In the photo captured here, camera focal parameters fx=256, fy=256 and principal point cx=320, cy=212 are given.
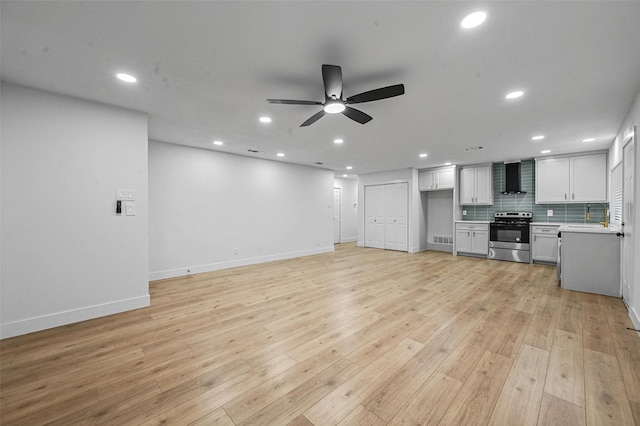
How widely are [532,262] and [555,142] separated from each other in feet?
9.36

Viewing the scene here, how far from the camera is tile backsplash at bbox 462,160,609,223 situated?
19.1ft

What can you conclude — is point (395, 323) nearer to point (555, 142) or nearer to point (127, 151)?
point (127, 151)

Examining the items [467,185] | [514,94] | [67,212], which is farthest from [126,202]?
[467,185]

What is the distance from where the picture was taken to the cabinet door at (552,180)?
5758 millimetres

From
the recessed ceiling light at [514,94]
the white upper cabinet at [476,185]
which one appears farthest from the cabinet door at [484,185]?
the recessed ceiling light at [514,94]

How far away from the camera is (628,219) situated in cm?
328

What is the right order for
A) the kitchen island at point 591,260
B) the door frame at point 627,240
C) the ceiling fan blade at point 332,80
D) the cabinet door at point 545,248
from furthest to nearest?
the cabinet door at point 545,248, the kitchen island at point 591,260, the door frame at point 627,240, the ceiling fan blade at point 332,80

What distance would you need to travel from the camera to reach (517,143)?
484cm

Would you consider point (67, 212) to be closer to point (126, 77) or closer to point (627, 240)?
point (126, 77)

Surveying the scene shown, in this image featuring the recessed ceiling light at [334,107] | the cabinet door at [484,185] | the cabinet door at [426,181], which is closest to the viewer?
the recessed ceiling light at [334,107]

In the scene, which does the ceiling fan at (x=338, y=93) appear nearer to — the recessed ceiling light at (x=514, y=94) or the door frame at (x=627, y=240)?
the recessed ceiling light at (x=514, y=94)

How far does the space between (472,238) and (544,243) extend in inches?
57.9

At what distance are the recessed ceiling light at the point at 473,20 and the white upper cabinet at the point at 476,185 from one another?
6.12 m

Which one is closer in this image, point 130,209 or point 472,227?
point 130,209
